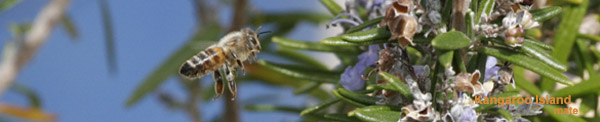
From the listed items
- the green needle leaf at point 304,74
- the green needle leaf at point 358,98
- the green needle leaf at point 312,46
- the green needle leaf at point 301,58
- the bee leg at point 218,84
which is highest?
the green needle leaf at point 301,58

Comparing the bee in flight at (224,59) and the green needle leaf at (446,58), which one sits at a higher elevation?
the bee in flight at (224,59)

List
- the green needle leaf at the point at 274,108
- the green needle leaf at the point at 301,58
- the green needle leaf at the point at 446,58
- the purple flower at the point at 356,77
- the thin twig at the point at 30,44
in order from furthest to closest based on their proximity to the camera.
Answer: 1. the thin twig at the point at 30,44
2. the green needle leaf at the point at 301,58
3. the green needle leaf at the point at 274,108
4. the purple flower at the point at 356,77
5. the green needle leaf at the point at 446,58

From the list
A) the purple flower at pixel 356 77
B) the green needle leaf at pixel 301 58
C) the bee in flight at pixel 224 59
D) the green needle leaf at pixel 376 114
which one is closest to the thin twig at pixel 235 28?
the green needle leaf at pixel 301 58

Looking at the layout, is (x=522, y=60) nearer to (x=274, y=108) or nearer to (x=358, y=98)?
(x=358, y=98)

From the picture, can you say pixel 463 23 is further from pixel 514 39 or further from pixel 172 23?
pixel 172 23

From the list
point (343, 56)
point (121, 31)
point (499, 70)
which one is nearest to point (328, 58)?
point (121, 31)

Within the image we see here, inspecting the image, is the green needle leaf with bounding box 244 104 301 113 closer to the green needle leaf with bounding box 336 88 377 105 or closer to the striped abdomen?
the striped abdomen

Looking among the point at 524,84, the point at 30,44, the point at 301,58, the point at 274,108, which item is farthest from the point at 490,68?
the point at 30,44

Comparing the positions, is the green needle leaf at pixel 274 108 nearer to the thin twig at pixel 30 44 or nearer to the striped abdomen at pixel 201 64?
the striped abdomen at pixel 201 64
